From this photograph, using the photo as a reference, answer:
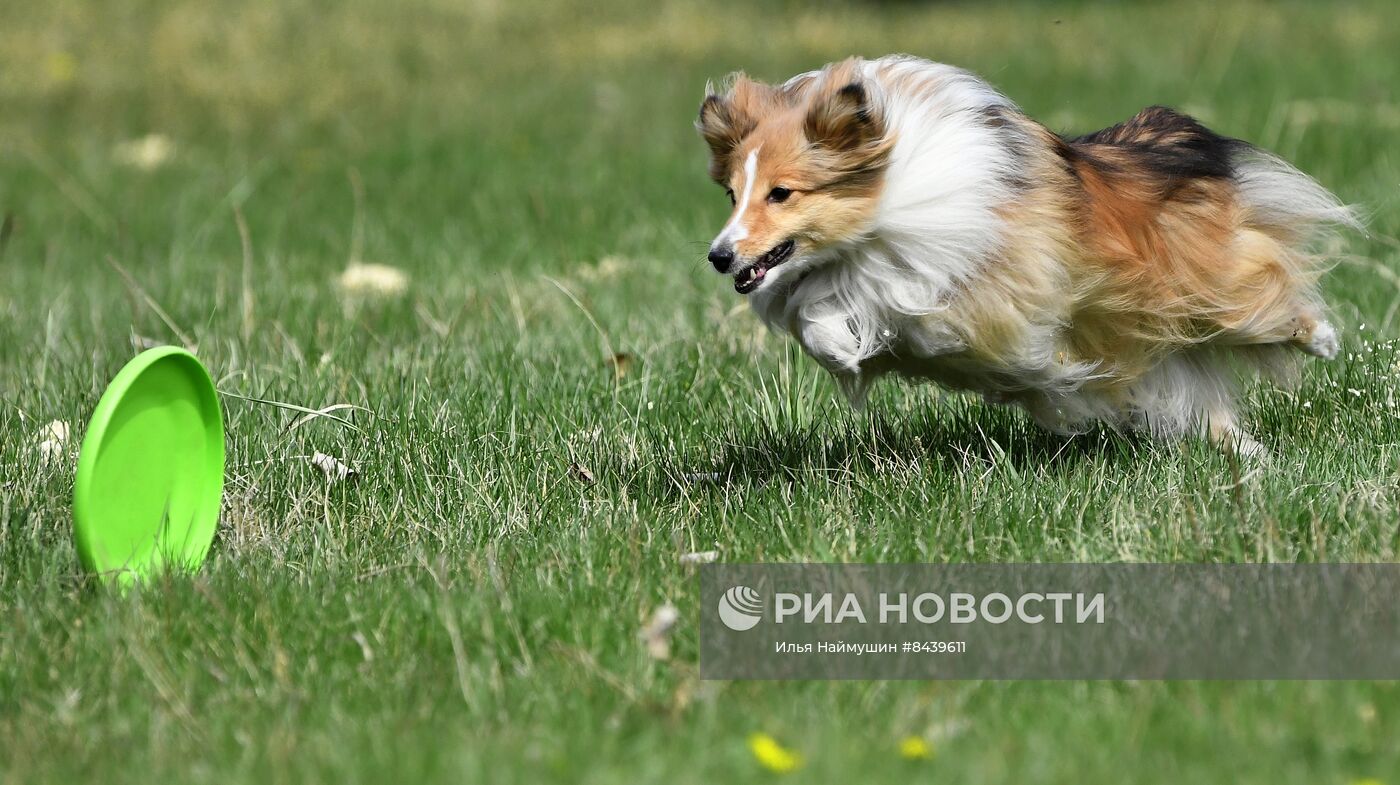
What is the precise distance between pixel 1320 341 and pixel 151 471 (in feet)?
11.8

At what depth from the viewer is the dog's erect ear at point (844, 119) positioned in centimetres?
413

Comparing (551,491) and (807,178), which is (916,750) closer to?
(807,178)

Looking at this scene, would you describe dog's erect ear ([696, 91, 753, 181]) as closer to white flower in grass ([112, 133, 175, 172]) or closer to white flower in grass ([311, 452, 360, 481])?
white flower in grass ([311, 452, 360, 481])

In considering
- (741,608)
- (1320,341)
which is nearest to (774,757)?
(741,608)

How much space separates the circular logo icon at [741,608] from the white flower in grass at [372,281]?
13.2ft

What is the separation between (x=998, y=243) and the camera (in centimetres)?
424

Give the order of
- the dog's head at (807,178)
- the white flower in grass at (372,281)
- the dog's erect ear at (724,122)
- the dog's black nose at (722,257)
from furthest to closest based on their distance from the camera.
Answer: the white flower in grass at (372,281)
the dog's erect ear at (724,122)
the dog's head at (807,178)
the dog's black nose at (722,257)

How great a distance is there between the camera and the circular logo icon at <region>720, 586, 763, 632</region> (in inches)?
142

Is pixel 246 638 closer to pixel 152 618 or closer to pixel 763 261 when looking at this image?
pixel 152 618

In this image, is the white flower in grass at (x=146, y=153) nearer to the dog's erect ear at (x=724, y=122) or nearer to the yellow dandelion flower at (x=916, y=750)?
the dog's erect ear at (x=724, y=122)

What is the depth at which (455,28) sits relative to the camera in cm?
1650

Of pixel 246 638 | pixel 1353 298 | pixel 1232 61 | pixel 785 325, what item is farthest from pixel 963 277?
pixel 1232 61

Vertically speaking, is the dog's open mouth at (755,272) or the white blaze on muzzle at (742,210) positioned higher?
the white blaze on muzzle at (742,210)

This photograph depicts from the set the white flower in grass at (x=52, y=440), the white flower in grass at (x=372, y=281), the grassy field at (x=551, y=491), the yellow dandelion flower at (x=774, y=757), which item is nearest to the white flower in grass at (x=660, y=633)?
the grassy field at (x=551, y=491)
